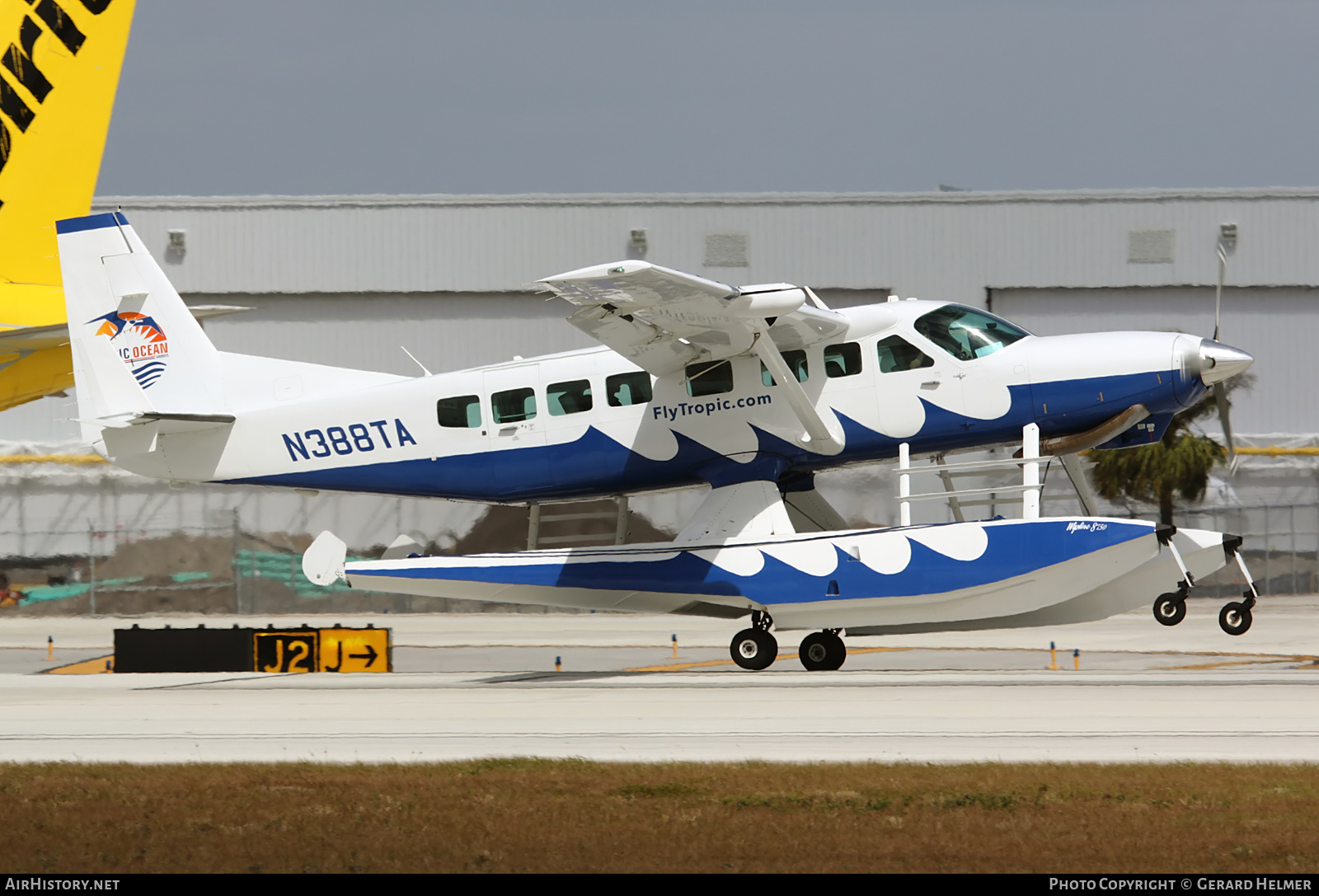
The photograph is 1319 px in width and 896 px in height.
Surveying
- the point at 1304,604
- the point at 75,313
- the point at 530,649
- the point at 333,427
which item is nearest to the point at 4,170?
the point at 75,313

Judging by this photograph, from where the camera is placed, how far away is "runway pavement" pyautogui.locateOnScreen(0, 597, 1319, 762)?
11391 mm

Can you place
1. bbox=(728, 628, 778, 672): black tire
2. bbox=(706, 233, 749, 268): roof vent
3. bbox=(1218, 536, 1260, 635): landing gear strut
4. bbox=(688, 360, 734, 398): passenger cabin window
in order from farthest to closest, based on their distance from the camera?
bbox=(706, 233, 749, 268): roof vent
bbox=(688, 360, 734, 398): passenger cabin window
bbox=(728, 628, 778, 672): black tire
bbox=(1218, 536, 1260, 635): landing gear strut

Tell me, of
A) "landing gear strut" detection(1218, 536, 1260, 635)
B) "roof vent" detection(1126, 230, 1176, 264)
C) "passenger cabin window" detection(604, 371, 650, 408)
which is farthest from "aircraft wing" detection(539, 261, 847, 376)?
"roof vent" detection(1126, 230, 1176, 264)

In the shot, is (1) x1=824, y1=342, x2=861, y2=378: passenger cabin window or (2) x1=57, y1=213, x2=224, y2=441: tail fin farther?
(2) x1=57, y1=213, x2=224, y2=441: tail fin

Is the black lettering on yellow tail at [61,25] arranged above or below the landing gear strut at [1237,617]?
above

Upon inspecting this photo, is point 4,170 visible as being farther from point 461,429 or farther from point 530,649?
point 530,649

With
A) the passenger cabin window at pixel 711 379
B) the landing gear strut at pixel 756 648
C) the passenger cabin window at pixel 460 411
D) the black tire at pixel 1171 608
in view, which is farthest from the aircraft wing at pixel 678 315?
the black tire at pixel 1171 608

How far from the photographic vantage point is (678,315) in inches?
680

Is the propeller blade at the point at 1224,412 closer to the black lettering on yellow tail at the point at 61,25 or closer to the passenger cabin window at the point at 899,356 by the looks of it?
the passenger cabin window at the point at 899,356

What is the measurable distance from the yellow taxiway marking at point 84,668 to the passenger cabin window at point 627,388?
9.16 meters

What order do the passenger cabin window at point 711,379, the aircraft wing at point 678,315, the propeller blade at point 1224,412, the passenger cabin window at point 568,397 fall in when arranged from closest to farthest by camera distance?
the aircraft wing at point 678,315, the passenger cabin window at point 711,379, the propeller blade at point 1224,412, the passenger cabin window at point 568,397

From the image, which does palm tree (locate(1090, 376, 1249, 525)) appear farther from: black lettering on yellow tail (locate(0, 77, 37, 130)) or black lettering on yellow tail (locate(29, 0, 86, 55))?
black lettering on yellow tail (locate(0, 77, 37, 130))

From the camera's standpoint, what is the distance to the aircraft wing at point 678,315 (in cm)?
1634

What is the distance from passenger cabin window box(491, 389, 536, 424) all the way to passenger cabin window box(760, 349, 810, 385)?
2.98 meters
